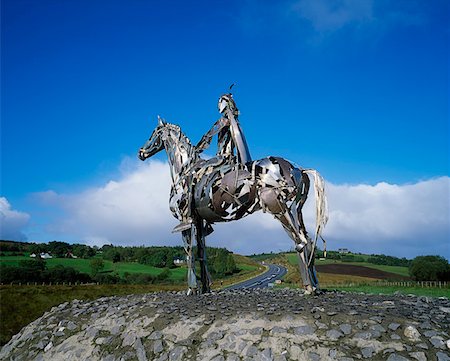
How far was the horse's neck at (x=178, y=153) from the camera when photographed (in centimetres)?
1301

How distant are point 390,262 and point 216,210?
179 ft

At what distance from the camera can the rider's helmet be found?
12.7 m

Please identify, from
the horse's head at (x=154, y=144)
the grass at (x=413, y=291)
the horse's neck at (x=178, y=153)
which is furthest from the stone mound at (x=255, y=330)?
the grass at (x=413, y=291)

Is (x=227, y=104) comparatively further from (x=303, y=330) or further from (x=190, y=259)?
(x=303, y=330)

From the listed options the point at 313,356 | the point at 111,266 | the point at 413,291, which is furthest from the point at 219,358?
the point at 111,266

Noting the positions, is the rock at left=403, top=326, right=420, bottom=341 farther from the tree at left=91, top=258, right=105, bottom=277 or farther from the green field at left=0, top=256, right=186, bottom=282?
the tree at left=91, top=258, right=105, bottom=277

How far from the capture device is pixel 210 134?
42.3 ft

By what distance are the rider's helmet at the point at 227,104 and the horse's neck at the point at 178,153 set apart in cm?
153

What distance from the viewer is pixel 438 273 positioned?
2920cm

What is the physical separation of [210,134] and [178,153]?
124 cm

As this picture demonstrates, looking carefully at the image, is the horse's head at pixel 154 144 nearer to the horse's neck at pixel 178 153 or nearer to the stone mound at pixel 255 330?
the horse's neck at pixel 178 153

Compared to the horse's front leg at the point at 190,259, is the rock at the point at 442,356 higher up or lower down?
lower down

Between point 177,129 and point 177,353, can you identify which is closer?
point 177,353

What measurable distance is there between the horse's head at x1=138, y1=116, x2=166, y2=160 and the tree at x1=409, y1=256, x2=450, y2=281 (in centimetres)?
2312
